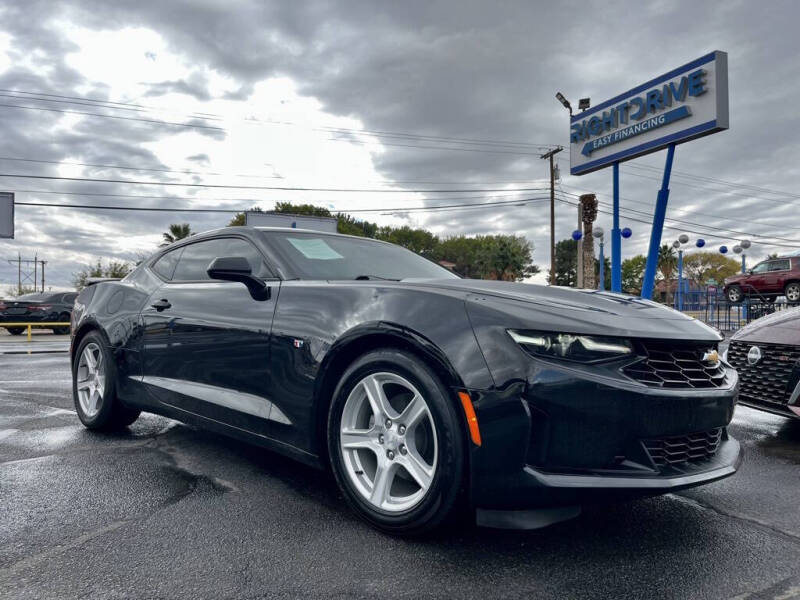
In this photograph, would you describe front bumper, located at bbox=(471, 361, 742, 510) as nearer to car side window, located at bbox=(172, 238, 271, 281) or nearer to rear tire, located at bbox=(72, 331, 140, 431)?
car side window, located at bbox=(172, 238, 271, 281)

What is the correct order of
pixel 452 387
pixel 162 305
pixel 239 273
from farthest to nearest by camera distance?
1. pixel 162 305
2. pixel 239 273
3. pixel 452 387

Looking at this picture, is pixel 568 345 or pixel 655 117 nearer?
pixel 568 345

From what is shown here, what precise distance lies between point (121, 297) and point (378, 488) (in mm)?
2768

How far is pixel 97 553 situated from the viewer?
237 cm

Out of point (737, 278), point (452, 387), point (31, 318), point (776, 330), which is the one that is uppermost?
point (737, 278)

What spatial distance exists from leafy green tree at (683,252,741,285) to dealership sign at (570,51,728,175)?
6551 centimetres

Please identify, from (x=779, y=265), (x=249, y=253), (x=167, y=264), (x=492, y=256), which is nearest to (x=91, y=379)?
(x=167, y=264)

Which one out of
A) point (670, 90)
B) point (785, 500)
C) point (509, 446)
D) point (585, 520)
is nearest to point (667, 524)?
point (585, 520)

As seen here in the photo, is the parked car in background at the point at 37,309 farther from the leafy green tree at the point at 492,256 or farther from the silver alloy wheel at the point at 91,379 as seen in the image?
the leafy green tree at the point at 492,256

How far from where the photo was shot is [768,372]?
13.8 ft

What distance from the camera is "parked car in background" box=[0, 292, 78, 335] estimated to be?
2206 cm

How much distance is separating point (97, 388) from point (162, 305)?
3.68 ft

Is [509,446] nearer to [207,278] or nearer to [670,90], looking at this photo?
[207,278]

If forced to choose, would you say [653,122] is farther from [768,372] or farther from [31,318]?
[31,318]
